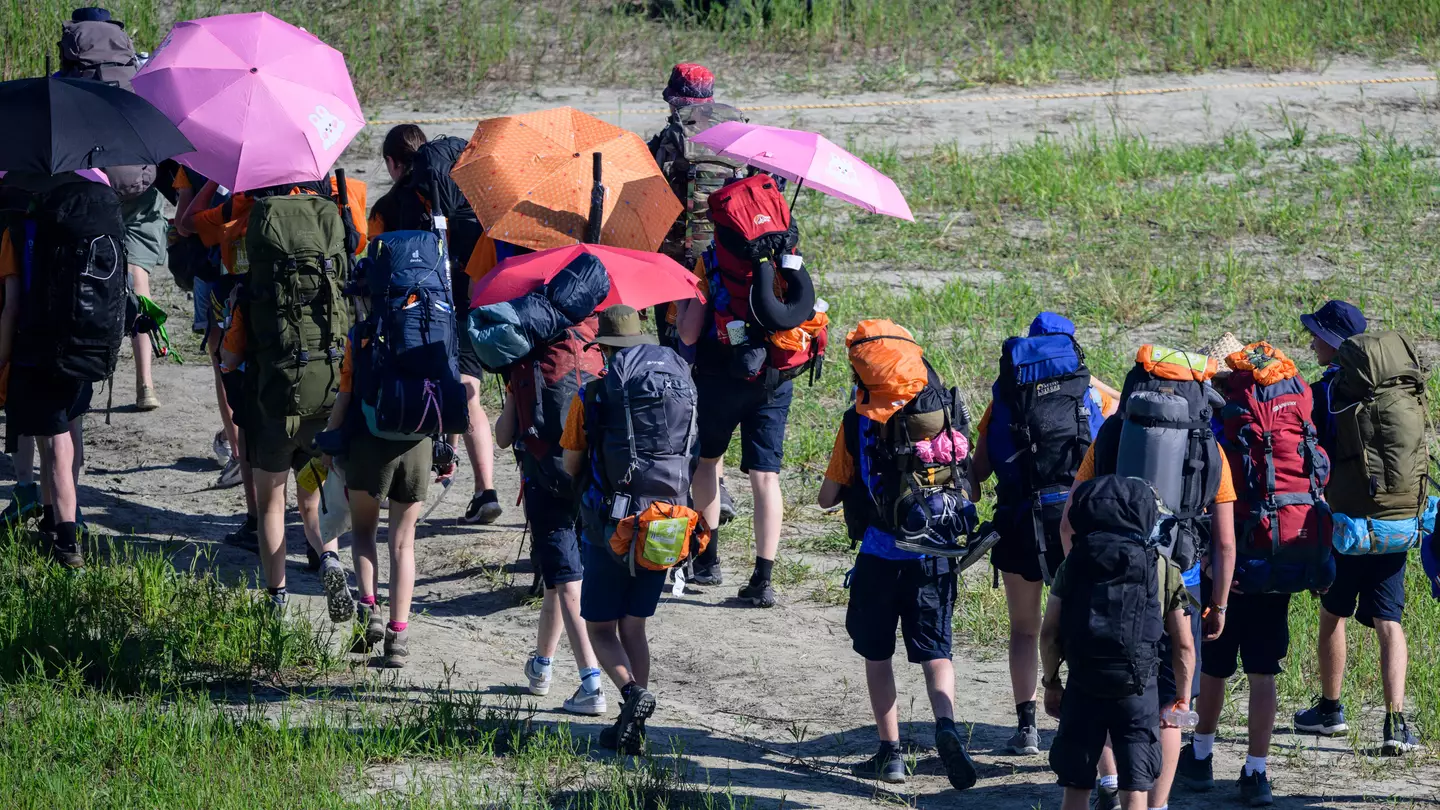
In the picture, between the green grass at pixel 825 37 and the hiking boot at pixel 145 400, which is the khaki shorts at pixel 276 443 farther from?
the green grass at pixel 825 37

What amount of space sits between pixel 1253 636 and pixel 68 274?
5103 mm

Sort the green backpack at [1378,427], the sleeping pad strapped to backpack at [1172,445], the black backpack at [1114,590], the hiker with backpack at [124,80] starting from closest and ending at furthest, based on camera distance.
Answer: the black backpack at [1114,590] < the sleeping pad strapped to backpack at [1172,445] < the green backpack at [1378,427] < the hiker with backpack at [124,80]

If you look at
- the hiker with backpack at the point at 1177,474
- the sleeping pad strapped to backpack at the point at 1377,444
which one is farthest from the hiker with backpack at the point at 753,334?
the sleeping pad strapped to backpack at the point at 1377,444

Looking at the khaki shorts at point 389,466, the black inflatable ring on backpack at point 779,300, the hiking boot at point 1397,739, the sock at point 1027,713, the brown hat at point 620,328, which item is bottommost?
the hiking boot at point 1397,739

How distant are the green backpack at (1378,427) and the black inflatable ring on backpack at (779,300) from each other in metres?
2.21

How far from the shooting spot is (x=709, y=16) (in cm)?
1700

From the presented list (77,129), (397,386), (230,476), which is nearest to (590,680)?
(397,386)

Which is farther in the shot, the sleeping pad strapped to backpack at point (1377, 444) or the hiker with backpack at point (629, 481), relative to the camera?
the sleeping pad strapped to backpack at point (1377, 444)

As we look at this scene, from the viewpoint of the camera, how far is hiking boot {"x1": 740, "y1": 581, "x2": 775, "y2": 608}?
7.71 meters

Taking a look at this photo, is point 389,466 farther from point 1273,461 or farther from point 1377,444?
point 1377,444

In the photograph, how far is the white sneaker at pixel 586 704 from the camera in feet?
21.1

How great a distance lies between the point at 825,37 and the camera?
54.9 feet

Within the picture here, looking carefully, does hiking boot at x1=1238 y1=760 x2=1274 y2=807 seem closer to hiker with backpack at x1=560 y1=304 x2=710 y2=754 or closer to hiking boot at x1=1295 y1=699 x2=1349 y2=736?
hiking boot at x1=1295 y1=699 x2=1349 y2=736

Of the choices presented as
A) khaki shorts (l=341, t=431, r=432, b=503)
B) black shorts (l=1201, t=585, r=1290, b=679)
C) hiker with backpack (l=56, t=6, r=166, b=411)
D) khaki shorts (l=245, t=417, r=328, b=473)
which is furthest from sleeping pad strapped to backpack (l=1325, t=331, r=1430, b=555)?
hiker with backpack (l=56, t=6, r=166, b=411)
